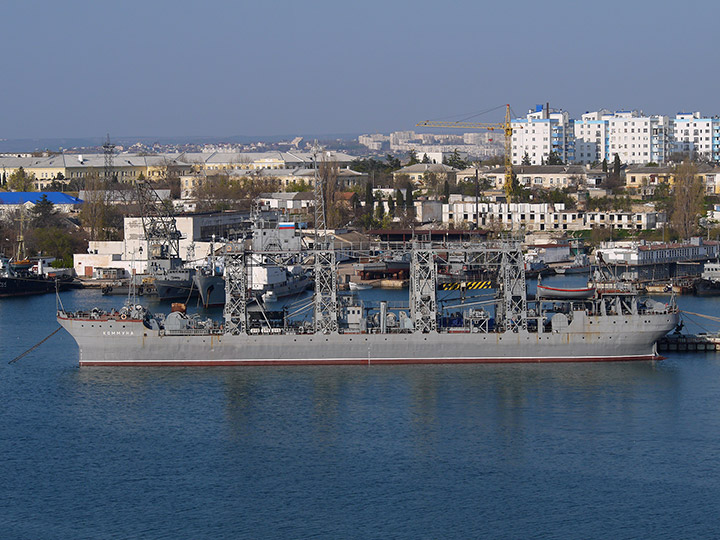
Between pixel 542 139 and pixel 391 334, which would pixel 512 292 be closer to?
pixel 391 334

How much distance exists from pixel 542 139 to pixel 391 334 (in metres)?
68.3

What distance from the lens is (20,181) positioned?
85.6m

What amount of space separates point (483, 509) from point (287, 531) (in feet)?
11.0

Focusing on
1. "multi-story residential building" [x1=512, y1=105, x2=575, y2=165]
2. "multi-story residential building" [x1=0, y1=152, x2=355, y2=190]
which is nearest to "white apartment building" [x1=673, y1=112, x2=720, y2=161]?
"multi-story residential building" [x1=512, y1=105, x2=575, y2=165]

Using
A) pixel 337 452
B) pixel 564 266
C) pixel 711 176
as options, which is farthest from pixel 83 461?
pixel 711 176

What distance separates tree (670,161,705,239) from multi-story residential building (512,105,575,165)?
31.1m

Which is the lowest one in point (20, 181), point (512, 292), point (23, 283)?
point (23, 283)

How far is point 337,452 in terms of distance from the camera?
21672mm

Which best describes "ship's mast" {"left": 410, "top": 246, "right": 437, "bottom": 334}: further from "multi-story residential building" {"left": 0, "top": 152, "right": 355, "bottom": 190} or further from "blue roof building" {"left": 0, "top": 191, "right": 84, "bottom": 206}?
"multi-story residential building" {"left": 0, "top": 152, "right": 355, "bottom": 190}

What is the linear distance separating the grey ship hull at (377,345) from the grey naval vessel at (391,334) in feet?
0.08

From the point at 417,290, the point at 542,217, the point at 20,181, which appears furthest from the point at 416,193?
the point at 417,290

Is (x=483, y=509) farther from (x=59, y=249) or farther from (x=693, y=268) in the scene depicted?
(x=59, y=249)

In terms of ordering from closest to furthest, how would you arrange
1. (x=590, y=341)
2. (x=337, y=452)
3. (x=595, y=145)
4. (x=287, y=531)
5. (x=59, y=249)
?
(x=287, y=531) < (x=337, y=452) < (x=590, y=341) < (x=59, y=249) < (x=595, y=145)

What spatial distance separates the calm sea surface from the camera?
1844cm
